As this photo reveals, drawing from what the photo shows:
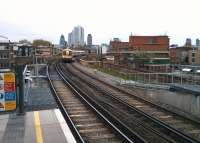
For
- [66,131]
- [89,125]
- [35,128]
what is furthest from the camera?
[89,125]

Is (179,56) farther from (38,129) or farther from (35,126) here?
(38,129)

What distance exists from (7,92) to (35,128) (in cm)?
151

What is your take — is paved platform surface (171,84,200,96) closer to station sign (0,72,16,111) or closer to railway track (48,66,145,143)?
railway track (48,66,145,143)

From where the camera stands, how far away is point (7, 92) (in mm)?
12250

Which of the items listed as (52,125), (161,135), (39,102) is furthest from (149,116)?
(52,125)

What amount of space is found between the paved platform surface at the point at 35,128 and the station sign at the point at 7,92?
0.58 metres

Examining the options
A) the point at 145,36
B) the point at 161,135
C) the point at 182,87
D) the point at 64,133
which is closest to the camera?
the point at 64,133

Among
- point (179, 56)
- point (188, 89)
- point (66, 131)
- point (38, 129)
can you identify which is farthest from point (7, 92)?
point (179, 56)

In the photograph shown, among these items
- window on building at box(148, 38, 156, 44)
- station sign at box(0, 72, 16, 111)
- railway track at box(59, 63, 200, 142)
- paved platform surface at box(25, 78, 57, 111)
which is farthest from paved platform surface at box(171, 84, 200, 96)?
window on building at box(148, 38, 156, 44)

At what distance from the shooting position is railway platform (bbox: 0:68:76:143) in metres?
10.5

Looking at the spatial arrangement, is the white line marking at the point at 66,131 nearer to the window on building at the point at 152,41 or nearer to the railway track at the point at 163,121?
the railway track at the point at 163,121

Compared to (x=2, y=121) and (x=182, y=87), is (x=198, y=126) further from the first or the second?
(x=2, y=121)

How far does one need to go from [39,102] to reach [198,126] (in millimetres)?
6620

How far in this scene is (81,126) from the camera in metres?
15.3
